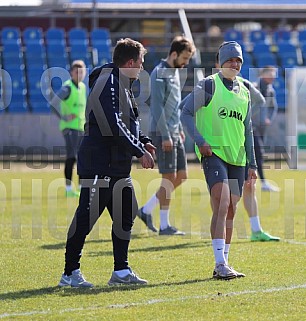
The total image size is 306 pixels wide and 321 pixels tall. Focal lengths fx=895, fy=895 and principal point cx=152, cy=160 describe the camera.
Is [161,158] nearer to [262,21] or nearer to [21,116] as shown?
[21,116]

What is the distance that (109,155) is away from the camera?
7895 millimetres

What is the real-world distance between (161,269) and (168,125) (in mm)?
2953

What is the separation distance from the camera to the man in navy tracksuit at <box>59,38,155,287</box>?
775cm

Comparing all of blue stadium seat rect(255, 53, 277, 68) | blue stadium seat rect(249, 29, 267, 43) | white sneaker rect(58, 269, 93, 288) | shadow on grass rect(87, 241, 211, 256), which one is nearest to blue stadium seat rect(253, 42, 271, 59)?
blue stadium seat rect(255, 53, 277, 68)

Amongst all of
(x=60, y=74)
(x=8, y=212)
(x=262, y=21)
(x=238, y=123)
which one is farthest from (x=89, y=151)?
(x=262, y=21)

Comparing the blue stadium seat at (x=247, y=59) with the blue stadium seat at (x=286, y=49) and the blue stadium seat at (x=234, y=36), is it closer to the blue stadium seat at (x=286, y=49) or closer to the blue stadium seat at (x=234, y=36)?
the blue stadium seat at (x=286, y=49)

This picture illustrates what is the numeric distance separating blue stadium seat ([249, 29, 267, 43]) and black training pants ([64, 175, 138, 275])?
65.8 ft

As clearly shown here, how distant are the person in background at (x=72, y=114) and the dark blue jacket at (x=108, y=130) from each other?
7.42 metres

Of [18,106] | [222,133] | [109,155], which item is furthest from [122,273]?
[18,106]

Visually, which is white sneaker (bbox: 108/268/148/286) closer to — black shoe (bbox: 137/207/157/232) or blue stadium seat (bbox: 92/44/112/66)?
black shoe (bbox: 137/207/157/232)

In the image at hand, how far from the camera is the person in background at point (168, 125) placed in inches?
429

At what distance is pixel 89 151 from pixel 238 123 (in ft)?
5.08

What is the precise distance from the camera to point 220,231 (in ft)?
27.1

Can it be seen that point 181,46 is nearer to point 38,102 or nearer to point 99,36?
point 38,102
